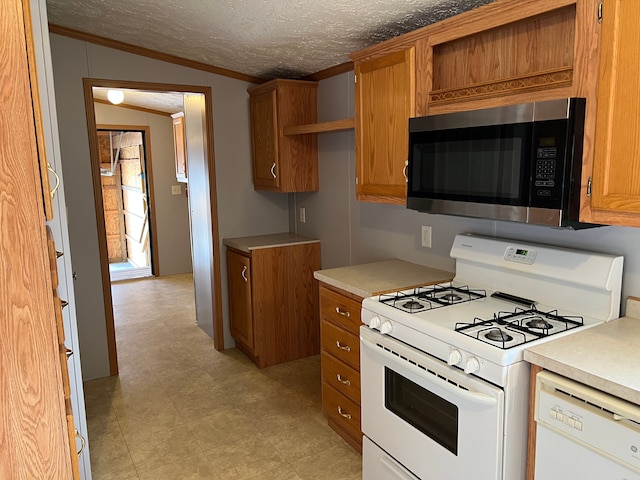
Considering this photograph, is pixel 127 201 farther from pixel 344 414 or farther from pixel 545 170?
pixel 545 170

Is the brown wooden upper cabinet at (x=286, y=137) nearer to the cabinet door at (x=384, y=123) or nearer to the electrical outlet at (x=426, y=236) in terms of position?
the cabinet door at (x=384, y=123)

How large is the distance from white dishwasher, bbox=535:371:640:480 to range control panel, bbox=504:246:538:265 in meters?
0.64

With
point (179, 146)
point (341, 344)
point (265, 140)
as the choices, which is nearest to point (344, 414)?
point (341, 344)

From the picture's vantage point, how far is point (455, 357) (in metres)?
1.66

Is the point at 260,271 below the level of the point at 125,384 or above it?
above

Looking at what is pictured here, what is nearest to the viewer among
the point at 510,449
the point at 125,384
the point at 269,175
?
the point at 510,449

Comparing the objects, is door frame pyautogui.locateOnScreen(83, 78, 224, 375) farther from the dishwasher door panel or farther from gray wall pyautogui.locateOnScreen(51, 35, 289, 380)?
the dishwasher door panel

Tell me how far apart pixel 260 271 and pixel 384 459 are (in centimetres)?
171

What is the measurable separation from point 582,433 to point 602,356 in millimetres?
242

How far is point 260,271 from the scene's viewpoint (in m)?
3.50

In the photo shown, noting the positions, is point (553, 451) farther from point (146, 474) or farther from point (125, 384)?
point (125, 384)

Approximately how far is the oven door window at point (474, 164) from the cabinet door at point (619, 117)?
231 mm

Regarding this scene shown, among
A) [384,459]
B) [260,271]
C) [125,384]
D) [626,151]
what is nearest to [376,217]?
[260,271]

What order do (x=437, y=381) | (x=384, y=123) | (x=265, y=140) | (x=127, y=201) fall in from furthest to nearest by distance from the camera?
1. (x=127, y=201)
2. (x=265, y=140)
3. (x=384, y=123)
4. (x=437, y=381)
